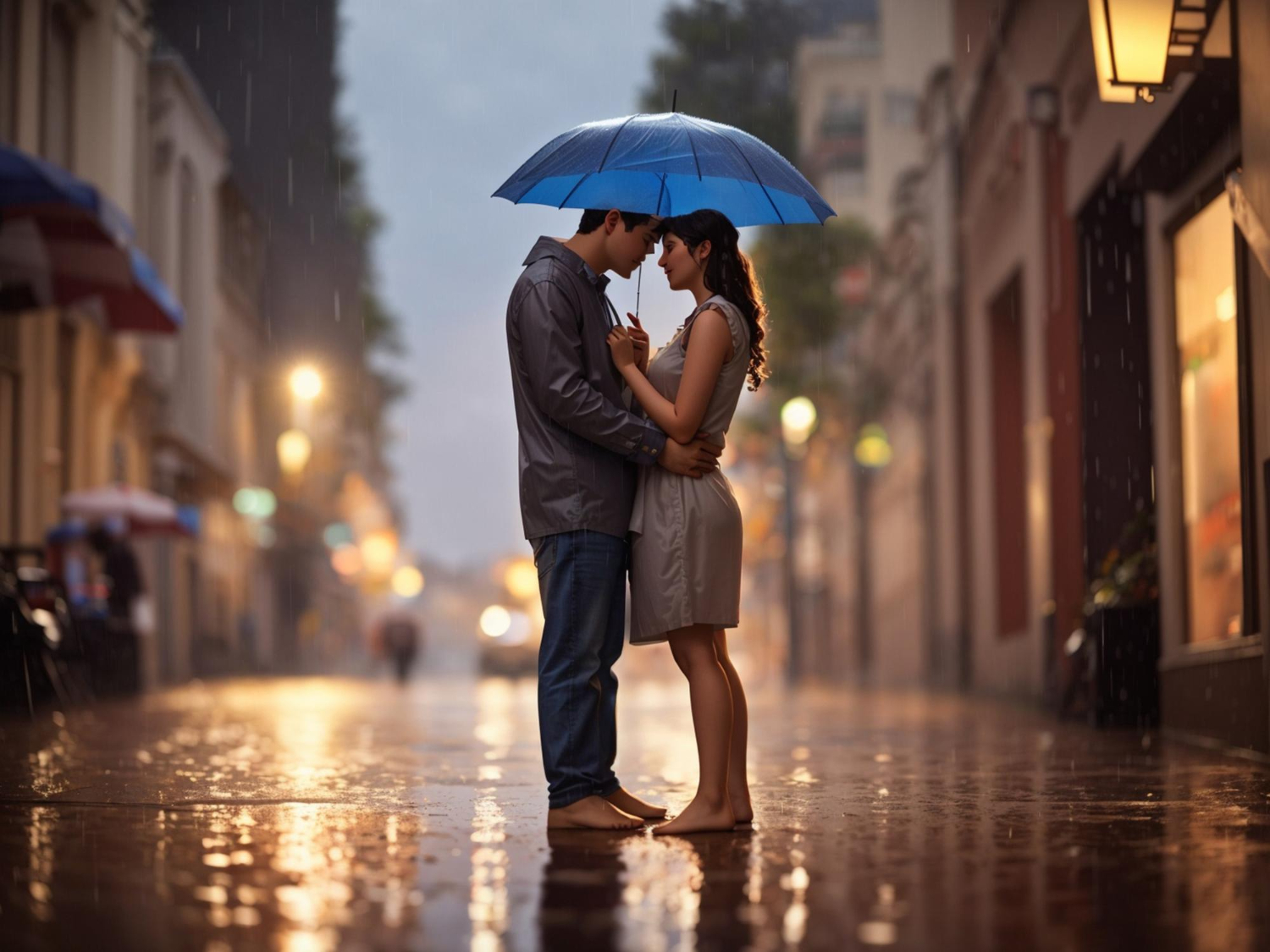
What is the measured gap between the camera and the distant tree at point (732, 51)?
1518 inches

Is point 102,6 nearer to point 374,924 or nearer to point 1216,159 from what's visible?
point 1216,159

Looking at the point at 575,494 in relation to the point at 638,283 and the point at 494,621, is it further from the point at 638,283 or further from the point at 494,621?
the point at 494,621

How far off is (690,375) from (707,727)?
1.14m

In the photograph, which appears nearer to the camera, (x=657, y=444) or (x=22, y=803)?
(x=657, y=444)

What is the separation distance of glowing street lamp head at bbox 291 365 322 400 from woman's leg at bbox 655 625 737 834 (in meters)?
30.7

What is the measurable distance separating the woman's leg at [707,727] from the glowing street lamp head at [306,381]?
3073 centimetres

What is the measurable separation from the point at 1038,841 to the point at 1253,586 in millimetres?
5027

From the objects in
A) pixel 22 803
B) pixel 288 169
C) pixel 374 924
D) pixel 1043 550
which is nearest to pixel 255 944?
pixel 374 924

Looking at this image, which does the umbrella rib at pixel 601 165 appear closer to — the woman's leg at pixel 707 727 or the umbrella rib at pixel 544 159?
the umbrella rib at pixel 544 159

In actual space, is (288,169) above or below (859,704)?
above

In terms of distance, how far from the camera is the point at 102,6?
82.9 ft

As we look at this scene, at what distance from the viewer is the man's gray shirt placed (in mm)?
6094

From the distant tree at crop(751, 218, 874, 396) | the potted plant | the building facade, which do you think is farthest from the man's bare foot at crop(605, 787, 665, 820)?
the distant tree at crop(751, 218, 874, 396)

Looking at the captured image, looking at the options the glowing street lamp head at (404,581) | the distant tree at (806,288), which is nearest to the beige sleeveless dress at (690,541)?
the distant tree at (806,288)
